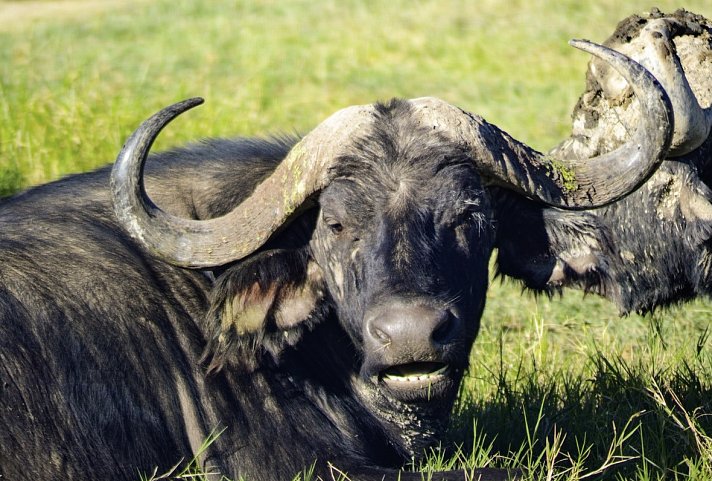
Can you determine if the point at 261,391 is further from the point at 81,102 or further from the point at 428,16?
the point at 428,16

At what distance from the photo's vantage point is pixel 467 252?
14.5 ft

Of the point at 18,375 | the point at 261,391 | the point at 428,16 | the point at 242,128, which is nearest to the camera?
the point at 18,375

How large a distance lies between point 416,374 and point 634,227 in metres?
1.28

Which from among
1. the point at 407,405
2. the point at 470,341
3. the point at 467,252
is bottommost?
the point at 407,405

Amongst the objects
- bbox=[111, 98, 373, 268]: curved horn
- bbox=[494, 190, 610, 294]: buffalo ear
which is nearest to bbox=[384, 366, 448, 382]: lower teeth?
bbox=[111, 98, 373, 268]: curved horn

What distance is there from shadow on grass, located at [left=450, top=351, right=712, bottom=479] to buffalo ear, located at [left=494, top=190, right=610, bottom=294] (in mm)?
523

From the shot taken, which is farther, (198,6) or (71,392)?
(198,6)

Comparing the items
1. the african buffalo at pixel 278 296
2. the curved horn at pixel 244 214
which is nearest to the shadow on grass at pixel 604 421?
the african buffalo at pixel 278 296

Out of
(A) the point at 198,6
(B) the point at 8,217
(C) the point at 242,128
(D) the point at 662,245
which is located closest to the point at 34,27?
(A) the point at 198,6

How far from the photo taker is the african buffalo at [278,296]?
4.25 meters

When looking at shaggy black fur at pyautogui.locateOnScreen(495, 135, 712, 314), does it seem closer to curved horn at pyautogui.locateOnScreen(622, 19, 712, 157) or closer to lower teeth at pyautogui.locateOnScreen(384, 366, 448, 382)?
curved horn at pyautogui.locateOnScreen(622, 19, 712, 157)

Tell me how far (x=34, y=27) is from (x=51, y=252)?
459 inches

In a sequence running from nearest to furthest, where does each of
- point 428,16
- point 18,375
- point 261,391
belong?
point 18,375
point 261,391
point 428,16

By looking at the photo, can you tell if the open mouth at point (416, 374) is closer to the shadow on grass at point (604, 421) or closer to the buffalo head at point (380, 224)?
the buffalo head at point (380, 224)
